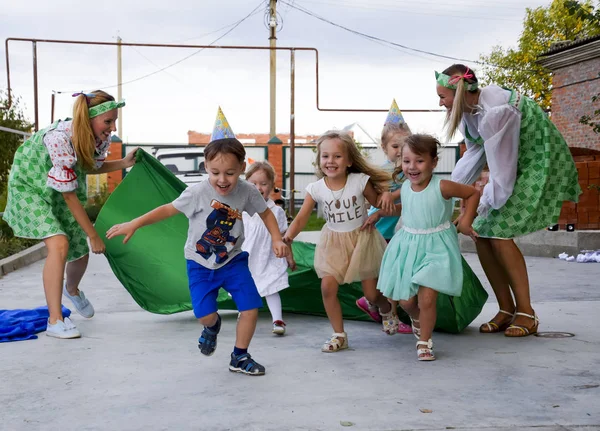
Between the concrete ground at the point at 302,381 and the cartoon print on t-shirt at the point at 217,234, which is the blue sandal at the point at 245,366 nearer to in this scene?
the concrete ground at the point at 302,381

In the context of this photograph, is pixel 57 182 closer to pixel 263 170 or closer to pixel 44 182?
pixel 44 182

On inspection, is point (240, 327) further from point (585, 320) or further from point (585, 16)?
point (585, 16)

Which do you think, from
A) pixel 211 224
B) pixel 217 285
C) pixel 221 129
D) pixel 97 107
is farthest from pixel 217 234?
pixel 221 129

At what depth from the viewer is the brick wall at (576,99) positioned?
16453 millimetres

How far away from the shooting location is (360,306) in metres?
5.08

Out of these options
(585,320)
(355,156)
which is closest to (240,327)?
(355,156)

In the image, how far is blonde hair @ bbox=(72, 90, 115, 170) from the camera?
4.78 meters

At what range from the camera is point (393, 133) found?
547cm

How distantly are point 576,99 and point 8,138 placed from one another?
38.9 ft

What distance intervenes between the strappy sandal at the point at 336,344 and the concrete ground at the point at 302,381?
6 centimetres

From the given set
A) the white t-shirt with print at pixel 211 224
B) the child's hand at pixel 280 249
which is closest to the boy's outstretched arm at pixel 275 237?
the child's hand at pixel 280 249

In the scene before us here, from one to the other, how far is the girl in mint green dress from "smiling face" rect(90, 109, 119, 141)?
6.20ft

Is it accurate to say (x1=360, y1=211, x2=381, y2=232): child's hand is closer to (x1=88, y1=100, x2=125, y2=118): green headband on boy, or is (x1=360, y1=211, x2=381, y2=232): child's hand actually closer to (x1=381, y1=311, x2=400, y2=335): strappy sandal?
(x1=381, y1=311, x2=400, y2=335): strappy sandal

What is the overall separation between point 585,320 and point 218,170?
9.18 ft
